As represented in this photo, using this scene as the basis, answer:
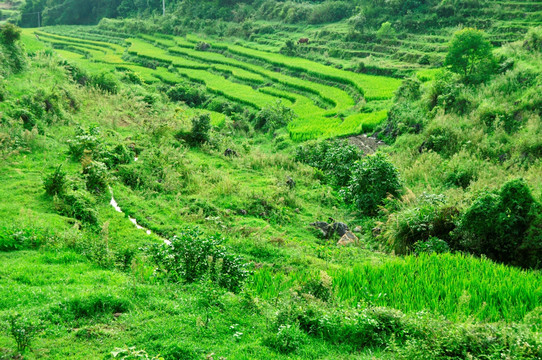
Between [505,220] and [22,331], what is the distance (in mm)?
8836

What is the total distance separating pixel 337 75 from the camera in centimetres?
3066

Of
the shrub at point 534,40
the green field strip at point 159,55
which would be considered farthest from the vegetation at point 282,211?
the green field strip at point 159,55

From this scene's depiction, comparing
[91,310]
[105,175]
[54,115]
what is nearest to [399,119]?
[105,175]

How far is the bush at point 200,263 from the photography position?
7621mm

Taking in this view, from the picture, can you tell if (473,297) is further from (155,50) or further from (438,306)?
(155,50)

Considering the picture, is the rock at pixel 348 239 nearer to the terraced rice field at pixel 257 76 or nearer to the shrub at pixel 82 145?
the shrub at pixel 82 145

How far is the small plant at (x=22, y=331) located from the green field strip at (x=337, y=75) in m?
21.4

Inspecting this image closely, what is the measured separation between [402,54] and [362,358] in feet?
96.5

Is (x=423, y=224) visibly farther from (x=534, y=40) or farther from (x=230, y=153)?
(x=534, y=40)

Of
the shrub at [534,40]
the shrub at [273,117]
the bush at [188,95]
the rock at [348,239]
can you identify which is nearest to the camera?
the rock at [348,239]

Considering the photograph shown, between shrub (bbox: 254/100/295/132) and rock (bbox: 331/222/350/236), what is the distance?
42.3ft

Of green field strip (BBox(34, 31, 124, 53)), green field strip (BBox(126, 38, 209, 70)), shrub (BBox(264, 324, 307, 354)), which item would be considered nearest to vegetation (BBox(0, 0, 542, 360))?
shrub (BBox(264, 324, 307, 354))

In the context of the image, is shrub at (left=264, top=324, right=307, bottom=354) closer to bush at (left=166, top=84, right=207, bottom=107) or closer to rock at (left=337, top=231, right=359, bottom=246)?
rock at (left=337, top=231, right=359, bottom=246)

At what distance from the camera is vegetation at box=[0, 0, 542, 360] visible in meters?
6.06
